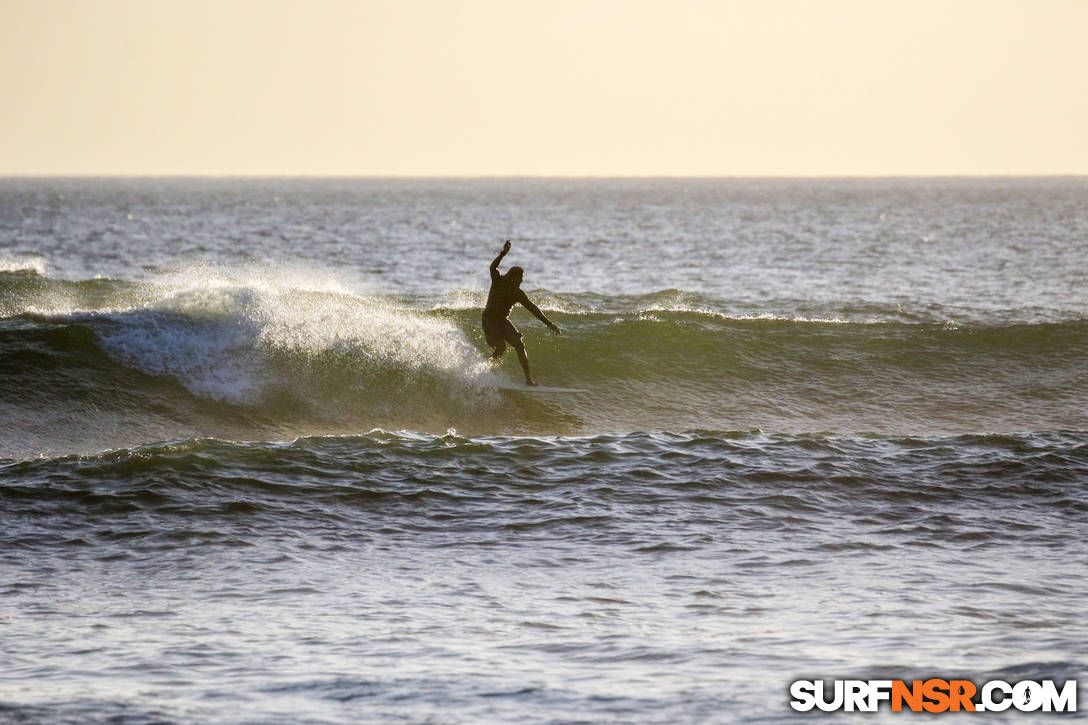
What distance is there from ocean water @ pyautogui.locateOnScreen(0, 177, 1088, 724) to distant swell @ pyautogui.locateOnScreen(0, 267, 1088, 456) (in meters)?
0.07

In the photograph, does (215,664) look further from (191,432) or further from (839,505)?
(191,432)

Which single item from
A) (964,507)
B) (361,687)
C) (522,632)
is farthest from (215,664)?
(964,507)

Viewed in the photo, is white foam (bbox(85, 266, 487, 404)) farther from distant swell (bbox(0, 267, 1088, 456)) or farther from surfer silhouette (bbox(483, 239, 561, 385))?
surfer silhouette (bbox(483, 239, 561, 385))

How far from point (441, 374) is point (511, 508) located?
6.36 metres

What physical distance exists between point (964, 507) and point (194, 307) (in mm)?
12583

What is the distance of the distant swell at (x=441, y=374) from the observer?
17.6m

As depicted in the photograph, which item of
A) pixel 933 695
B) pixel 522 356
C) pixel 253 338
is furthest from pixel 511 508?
pixel 253 338

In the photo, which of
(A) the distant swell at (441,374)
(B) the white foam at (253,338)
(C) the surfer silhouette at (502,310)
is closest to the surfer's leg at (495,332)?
(C) the surfer silhouette at (502,310)

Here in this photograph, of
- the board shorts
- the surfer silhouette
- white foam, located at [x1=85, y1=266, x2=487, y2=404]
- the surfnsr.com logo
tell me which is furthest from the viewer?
white foam, located at [x1=85, y1=266, x2=487, y2=404]

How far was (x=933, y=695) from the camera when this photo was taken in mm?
7598

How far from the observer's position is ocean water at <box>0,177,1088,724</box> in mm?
8039

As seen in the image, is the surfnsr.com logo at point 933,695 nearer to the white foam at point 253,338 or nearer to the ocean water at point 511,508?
the ocean water at point 511,508

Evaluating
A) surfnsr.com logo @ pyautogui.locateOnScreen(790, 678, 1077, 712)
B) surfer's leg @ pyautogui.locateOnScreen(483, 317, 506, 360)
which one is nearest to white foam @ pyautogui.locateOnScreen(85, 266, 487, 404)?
surfer's leg @ pyautogui.locateOnScreen(483, 317, 506, 360)

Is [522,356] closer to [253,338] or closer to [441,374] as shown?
[441,374]
